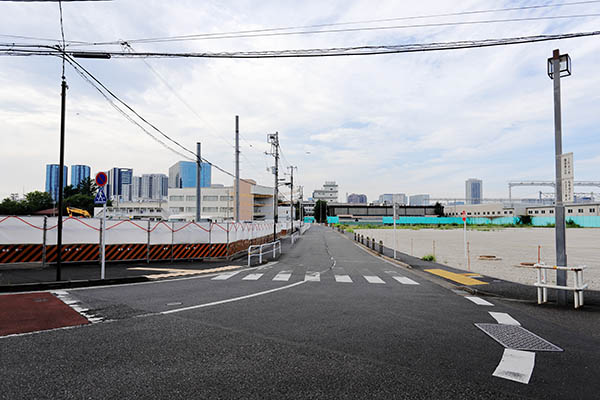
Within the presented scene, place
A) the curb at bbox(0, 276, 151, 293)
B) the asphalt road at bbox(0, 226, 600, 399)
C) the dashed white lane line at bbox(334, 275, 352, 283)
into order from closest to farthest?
the asphalt road at bbox(0, 226, 600, 399), the curb at bbox(0, 276, 151, 293), the dashed white lane line at bbox(334, 275, 352, 283)

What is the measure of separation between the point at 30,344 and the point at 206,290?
18.1 feet

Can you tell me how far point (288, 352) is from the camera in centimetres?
544

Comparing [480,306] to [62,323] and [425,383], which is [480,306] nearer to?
[425,383]

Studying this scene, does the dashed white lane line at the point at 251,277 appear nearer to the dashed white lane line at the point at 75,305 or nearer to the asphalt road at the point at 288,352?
the asphalt road at the point at 288,352

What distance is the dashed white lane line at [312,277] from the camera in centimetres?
1382

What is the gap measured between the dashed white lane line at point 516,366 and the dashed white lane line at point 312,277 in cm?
860

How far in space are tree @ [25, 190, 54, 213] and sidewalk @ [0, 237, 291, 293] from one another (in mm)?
91628

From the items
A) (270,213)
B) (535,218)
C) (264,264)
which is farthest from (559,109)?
(535,218)

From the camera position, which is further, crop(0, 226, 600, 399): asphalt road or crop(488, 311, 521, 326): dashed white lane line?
crop(488, 311, 521, 326): dashed white lane line

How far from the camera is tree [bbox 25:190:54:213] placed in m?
89.9

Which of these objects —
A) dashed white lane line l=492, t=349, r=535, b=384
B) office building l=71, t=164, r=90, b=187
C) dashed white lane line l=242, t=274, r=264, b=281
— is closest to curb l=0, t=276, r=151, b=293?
dashed white lane line l=242, t=274, r=264, b=281

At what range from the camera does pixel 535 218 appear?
117875 millimetres

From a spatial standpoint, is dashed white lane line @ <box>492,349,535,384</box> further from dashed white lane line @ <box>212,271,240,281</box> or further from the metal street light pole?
dashed white lane line @ <box>212,271,240,281</box>

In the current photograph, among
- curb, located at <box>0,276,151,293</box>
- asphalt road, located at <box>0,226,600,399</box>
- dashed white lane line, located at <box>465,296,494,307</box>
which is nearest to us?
asphalt road, located at <box>0,226,600,399</box>
